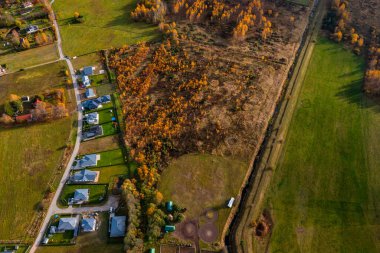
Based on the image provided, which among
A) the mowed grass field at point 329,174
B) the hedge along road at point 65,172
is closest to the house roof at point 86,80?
the hedge along road at point 65,172

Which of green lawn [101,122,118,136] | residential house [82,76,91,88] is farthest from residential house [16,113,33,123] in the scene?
green lawn [101,122,118,136]

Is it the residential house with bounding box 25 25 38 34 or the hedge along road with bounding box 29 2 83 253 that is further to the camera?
the residential house with bounding box 25 25 38 34

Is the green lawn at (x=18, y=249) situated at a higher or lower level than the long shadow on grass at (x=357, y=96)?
lower

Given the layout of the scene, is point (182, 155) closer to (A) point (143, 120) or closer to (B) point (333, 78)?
(A) point (143, 120)

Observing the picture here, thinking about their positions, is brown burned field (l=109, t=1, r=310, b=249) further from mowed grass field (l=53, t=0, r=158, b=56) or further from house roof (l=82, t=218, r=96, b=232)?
house roof (l=82, t=218, r=96, b=232)

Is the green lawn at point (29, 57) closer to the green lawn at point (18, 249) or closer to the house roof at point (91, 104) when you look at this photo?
the house roof at point (91, 104)

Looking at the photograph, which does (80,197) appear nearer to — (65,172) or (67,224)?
(67,224)

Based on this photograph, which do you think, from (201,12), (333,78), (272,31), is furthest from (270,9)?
(333,78)
